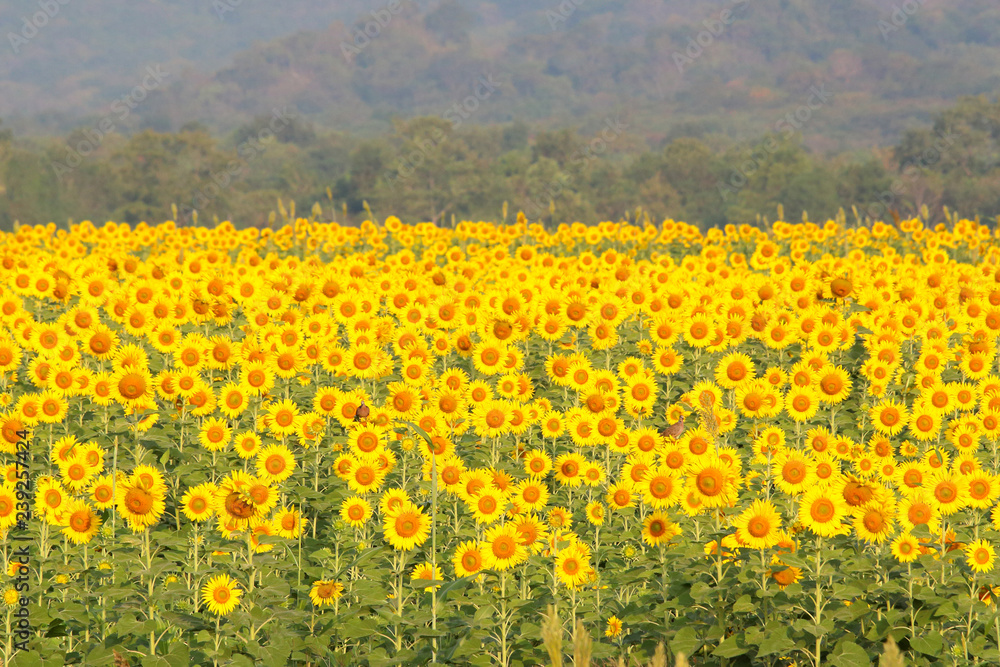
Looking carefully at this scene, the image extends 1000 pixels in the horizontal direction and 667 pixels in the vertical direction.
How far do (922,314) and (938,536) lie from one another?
563cm

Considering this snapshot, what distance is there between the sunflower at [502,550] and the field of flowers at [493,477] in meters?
0.02

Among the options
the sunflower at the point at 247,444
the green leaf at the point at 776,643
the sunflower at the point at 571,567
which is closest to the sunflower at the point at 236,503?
the sunflower at the point at 247,444

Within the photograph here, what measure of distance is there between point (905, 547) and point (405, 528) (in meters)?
2.80

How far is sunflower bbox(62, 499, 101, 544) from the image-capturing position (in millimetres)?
6051

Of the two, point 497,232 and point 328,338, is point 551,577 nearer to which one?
point 328,338

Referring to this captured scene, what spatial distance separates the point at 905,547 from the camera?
212 inches

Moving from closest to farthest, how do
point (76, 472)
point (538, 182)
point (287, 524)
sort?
point (287, 524), point (76, 472), point (538, 182)

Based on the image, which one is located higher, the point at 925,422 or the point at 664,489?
the point at 925,422

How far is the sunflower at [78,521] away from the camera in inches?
238

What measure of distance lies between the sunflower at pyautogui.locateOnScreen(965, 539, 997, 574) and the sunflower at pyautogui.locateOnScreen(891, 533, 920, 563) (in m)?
0.27

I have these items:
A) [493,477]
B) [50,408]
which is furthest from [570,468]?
[50,408]

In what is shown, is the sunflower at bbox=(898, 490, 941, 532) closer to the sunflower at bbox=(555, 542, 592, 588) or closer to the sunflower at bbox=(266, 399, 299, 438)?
the sunflower at bbox=(555, 542, 592, 588)

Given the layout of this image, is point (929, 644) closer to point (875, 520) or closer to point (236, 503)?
point (875, 520)

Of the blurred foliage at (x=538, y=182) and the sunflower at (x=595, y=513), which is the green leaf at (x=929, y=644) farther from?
the blurred foliage at (x=538, y=182)
